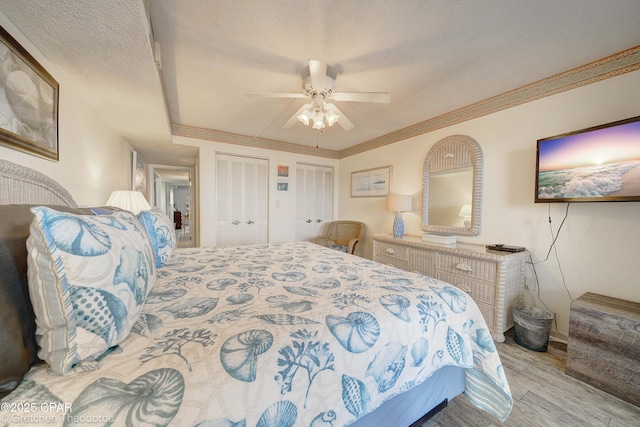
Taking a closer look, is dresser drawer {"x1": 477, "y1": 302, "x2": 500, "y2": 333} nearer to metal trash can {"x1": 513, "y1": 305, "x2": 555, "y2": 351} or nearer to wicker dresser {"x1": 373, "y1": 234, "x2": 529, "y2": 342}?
wicker dresser {"x1": 373, "y1": 234, "x2": 529, "y2": 342}

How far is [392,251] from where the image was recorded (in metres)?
3.01

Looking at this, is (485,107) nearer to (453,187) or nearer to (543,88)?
(543,88)

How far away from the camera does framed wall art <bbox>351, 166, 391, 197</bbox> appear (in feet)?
12.1

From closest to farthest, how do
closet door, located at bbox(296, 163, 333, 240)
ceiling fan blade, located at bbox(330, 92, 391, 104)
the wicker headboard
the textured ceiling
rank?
the wicker headboard
the textured ceiling
ceiling fan blade, located at bbox(330, 92, 391, 104)
closet door, located at bbox(296, 163, 333, 240)

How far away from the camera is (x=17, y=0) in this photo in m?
0.99

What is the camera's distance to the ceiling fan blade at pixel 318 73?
1.57 m

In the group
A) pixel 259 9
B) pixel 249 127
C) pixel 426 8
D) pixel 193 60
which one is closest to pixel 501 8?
pixel 426 8

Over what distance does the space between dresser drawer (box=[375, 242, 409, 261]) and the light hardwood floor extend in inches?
53.6

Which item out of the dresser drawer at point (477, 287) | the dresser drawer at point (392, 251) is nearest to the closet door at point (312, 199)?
the dresser drawer at point (392, 251)

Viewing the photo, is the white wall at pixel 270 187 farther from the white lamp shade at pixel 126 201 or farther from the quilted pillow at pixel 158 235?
the quilted pillow at pixel 158 235

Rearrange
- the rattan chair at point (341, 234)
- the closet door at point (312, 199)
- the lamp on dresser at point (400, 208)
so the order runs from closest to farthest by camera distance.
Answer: the lamp on dresser at point (400, 208)
the rattan chair at point (341, 234)
the closet door at point (312, 199)

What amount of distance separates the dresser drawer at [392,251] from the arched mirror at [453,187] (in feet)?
1.52

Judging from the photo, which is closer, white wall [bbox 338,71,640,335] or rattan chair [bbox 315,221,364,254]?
white wall [bbox 338,71,640,335]

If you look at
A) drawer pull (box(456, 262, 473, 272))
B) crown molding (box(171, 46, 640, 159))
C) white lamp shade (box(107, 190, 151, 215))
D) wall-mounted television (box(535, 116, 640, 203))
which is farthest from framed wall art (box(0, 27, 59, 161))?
wall-mounted television (box(535, 116, 640, 203))
